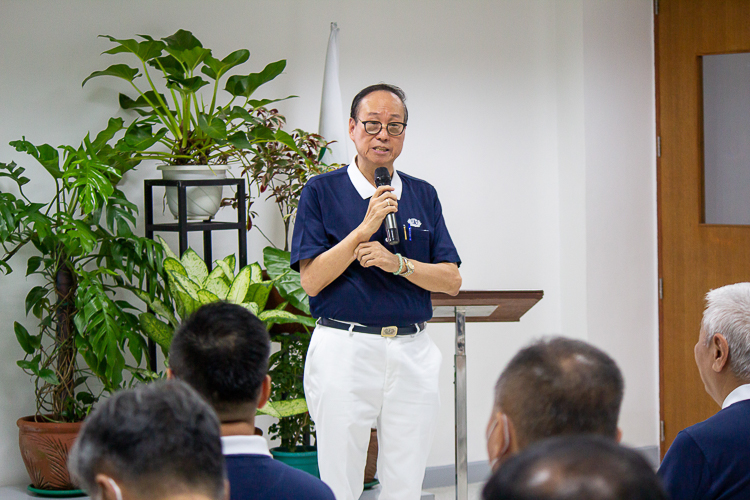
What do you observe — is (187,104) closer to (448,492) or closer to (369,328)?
(369,328)

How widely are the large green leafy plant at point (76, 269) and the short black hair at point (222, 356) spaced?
177 centimetres

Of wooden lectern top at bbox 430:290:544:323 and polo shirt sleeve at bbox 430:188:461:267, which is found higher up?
polo shirt sleeve at bbox 430:188:461:267

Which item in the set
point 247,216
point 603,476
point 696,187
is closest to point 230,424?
point 603,476

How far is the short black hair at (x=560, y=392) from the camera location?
95cm

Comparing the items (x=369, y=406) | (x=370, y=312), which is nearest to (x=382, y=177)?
(x=370, y=312)

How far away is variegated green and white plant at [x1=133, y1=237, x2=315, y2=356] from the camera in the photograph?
308cm

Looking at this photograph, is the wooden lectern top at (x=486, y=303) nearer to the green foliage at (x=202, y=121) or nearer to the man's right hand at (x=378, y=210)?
the man's right hand at (x=378, y=210)

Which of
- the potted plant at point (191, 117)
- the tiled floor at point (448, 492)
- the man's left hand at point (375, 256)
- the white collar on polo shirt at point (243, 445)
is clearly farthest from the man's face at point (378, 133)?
the tiled floor at point (448, 492)

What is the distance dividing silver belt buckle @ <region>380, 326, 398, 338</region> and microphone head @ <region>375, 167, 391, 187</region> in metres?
0.42

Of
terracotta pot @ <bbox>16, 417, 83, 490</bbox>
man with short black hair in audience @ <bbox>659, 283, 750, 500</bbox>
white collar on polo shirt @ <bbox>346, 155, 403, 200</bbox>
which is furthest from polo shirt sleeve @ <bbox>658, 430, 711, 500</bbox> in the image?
terracotta pot @ <bbox>16, 417, 83, 490</bbox>

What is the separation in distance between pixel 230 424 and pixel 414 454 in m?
1.13

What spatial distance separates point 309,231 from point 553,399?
1.42m

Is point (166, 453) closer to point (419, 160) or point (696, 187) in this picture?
point (419, 160)

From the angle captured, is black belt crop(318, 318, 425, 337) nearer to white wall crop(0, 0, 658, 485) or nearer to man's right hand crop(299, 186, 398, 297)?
man's right hand crop(299, 186, 398, 297)
